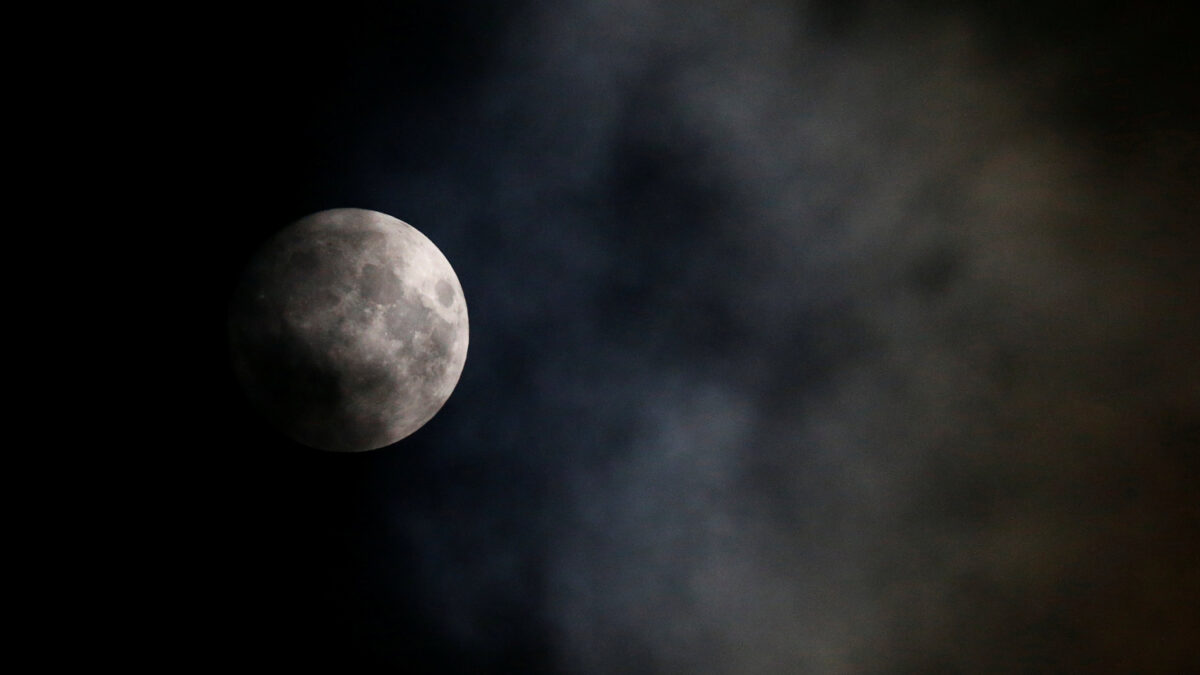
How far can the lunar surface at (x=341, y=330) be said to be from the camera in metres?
4.90

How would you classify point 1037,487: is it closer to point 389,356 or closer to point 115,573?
point 389,356

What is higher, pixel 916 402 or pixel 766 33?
pixel 766 33

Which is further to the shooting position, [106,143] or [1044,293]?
[106,143]

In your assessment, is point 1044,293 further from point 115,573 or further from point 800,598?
point 115,573

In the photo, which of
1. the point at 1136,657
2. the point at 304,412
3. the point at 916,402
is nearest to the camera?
the point at 304,412

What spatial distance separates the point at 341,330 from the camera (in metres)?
4.88

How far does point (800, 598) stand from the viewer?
6.06 metres

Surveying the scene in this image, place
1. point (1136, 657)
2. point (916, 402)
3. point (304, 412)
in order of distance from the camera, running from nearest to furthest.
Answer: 1. point (304, 412)
2. point (1136, 657)
3. point (916, 402)

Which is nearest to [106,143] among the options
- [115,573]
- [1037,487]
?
[115,573]

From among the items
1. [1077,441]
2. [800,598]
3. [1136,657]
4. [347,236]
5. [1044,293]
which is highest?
[347,236]

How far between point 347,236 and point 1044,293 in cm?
572

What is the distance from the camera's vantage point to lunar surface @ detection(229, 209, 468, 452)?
490cm

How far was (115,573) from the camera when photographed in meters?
5.91

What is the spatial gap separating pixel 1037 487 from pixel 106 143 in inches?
338
